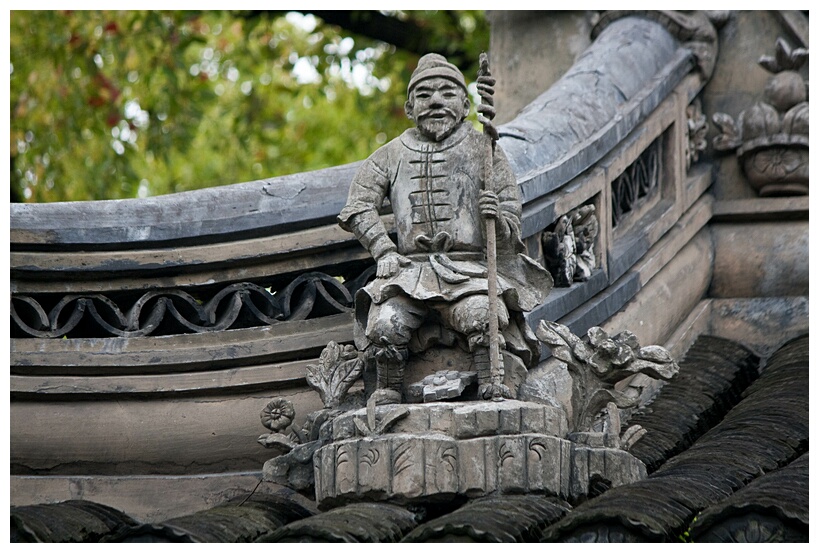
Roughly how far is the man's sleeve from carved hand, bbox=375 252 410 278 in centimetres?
10

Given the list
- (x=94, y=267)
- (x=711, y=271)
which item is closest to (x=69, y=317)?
(x=94, y=267)

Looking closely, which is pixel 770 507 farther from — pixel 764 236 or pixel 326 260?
pixel 764 236

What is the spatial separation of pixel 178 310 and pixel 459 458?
211cm

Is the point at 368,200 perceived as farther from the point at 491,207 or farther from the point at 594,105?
the point at 594,105

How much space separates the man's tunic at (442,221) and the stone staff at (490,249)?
7 cm

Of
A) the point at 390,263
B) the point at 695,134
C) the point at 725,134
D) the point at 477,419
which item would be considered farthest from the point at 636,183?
the point at 477,419

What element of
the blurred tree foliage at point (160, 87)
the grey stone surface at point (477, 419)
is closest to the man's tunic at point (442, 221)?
the grey stone surface at point (477, 419)

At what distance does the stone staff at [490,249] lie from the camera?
268 inches

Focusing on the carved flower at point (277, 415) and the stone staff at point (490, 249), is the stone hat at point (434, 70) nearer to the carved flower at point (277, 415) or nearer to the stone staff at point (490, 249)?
the stone staff at point (490, 249)

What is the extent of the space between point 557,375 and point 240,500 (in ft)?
4.61

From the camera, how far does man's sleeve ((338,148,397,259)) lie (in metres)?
7.18

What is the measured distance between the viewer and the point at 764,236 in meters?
9.84

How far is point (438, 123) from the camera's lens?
713 centimetres

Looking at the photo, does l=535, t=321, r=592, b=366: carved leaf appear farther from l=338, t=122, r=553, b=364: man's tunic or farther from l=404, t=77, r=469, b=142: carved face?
l=404, t=77, r=469, b=142: carved face
